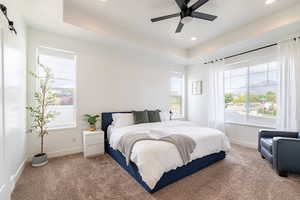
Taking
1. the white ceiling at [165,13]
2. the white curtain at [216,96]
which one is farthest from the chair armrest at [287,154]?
the white ceiling at [165,13]

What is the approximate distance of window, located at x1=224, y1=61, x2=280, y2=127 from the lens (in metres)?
3.40

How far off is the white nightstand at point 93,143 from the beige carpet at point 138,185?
348 mm

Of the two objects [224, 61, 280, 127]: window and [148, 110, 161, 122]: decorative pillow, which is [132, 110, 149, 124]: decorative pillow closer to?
[148, 110, 161, 122]: decorative pillow

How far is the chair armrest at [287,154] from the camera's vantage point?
2.10m

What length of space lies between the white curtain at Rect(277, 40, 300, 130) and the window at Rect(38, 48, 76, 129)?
494cm

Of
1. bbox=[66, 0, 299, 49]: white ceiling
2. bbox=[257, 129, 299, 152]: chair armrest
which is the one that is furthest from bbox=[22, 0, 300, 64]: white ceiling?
bbox=[257, 129, 299, 152]: chair armrest

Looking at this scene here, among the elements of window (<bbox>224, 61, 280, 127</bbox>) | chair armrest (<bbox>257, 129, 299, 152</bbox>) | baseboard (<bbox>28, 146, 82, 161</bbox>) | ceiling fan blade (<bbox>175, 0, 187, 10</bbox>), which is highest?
ceiling fan blade (<bbox>175, 0, 187, 10</bbox>)

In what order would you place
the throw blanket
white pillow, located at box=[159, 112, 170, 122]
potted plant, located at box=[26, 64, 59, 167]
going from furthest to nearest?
white pillow, located at box=[159, 112, 170, 122] < potted plant, located at box=[26, 64, 59, 167] < the throw blanket

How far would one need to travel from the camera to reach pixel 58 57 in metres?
3.16

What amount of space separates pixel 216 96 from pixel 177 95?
5.03ft

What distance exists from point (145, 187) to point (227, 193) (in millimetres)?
1147

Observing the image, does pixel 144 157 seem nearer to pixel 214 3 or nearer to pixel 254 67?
pixel 214 3

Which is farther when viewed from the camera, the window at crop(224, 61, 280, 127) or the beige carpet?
the window at crop(224, 61, 280, 127)

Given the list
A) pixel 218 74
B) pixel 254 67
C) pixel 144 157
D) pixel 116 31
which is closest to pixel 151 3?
pixel 116 31
